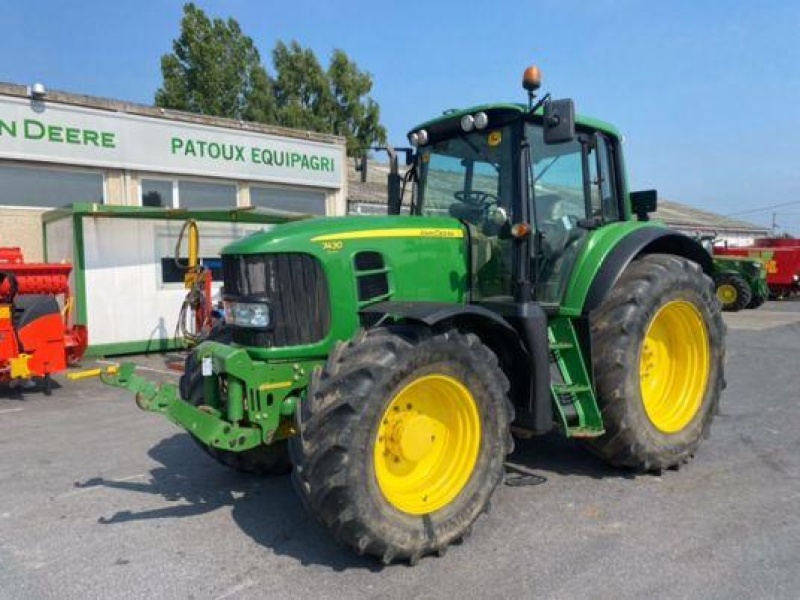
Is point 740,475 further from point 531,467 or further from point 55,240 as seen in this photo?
point 55,240

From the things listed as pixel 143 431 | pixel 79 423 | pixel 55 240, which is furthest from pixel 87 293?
pixel 143 431

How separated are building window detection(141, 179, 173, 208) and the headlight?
9.90 m

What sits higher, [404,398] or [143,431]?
[404,398]

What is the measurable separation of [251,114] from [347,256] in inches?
1285

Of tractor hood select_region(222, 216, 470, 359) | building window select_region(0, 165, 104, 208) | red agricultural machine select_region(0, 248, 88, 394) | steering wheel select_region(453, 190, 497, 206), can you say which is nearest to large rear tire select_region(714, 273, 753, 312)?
building window select_region(0, 165, 104, 208)

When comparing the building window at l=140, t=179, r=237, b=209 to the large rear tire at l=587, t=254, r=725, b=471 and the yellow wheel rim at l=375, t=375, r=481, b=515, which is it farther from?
the yellow wheel rim at l=375, t=375, r=481, b=515

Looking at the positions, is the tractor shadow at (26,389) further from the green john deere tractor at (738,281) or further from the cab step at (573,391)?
the green john deere tractor at (738,281)

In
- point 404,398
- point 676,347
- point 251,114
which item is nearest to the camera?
point 404,398

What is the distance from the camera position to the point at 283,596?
126 inches

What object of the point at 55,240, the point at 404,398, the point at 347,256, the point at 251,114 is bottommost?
the point at 404,398

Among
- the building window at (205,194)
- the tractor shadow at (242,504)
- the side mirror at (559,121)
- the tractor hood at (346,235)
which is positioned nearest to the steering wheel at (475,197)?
the tractor hood at (346,235)

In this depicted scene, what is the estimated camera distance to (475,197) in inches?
188

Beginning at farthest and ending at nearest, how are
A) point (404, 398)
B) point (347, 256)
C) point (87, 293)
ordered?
point (87, 293)
point (347, 256)
point (404, 398)

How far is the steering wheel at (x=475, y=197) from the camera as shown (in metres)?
4.65
